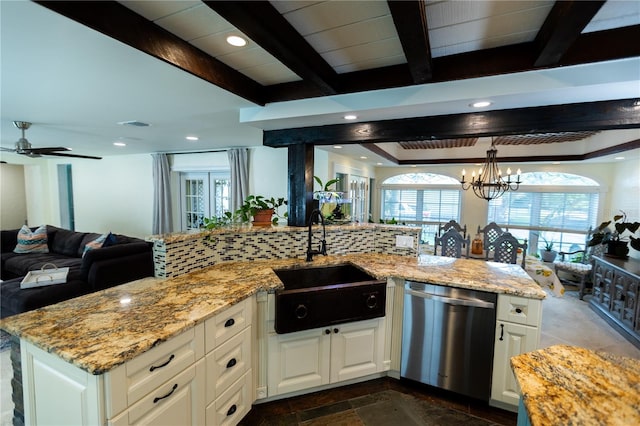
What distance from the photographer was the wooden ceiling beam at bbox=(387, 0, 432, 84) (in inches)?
42.6

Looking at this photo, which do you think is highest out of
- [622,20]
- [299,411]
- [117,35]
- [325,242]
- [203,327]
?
[622,20]

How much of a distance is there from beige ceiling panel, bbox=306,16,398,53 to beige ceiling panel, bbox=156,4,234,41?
1.45ft

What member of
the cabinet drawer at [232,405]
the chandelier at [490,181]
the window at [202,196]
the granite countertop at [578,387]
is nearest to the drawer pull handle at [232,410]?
the cabinet drawer at [232,405]

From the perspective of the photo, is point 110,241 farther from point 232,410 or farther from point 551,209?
point 551,209

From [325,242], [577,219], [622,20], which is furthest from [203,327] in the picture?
[577,219]

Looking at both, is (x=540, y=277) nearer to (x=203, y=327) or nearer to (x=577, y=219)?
(x=577, y=219)

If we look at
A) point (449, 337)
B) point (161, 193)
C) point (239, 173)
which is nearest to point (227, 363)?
point (449, 337)

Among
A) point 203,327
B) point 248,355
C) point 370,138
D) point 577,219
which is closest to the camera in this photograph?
point 203,327

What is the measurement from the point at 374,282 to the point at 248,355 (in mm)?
988

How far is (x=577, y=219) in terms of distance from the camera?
18.0 feet

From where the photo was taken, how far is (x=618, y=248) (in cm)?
382

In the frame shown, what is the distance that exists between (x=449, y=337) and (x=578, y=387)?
1.15 metres

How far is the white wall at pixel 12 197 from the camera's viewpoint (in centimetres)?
635

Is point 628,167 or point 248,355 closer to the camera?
point 248,355
